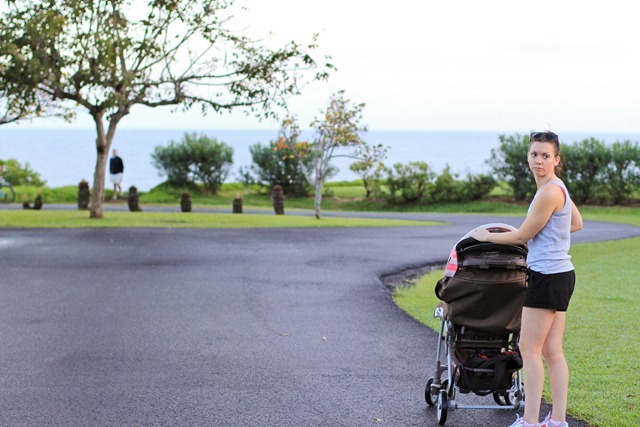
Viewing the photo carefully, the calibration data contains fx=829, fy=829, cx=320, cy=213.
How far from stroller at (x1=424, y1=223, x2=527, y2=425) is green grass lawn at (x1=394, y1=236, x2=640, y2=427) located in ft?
2.56

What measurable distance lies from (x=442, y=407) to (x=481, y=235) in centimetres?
118

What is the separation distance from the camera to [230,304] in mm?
10633

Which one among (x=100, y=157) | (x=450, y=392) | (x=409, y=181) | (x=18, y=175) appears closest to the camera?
(x=450, y=392)

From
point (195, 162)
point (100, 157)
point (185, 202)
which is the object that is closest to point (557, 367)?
point (100, 157)

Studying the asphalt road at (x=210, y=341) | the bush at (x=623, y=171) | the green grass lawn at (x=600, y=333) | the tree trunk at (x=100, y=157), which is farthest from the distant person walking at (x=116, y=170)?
the green grass lawn at (x=600, y=333)

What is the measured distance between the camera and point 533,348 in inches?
203

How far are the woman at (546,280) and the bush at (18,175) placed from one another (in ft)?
132

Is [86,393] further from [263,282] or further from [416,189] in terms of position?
[416,189]

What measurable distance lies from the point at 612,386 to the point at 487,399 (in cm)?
104

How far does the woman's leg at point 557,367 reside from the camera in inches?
203

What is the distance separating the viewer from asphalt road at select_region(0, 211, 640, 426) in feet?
19.4

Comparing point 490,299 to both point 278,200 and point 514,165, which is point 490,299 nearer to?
point 278,200

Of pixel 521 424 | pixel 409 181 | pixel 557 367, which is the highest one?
pixel 409 181

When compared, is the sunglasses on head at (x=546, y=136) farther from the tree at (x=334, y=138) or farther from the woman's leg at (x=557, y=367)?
the tree at (x=334, y=138)
